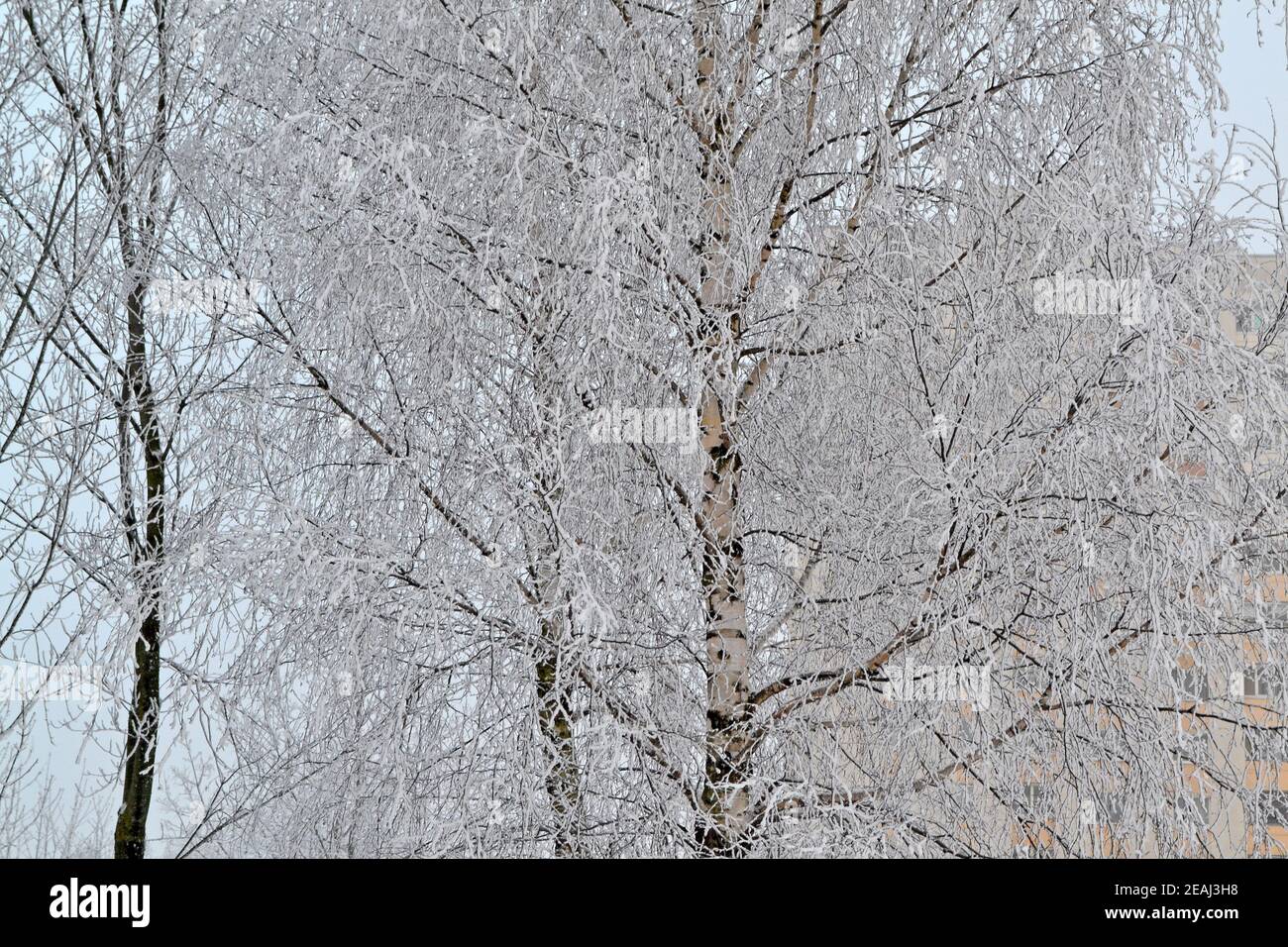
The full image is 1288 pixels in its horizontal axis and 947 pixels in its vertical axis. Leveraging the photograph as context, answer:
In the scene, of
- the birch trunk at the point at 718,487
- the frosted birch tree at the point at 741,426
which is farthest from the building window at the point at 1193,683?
Result: the birch trunk at the point at 718,487

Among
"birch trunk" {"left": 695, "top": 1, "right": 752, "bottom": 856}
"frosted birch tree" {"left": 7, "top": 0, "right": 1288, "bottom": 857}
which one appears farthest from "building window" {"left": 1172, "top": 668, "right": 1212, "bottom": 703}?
"birch trunk" {"left": 695, "top": 1, "right": 752, "bottom": 856}

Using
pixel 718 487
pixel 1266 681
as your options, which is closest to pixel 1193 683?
pixel 1266 681

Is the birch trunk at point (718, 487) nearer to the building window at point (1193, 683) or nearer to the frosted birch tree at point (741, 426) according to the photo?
the frosted birch tree at point (741, 426)

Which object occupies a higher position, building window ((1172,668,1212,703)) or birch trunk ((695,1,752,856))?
birch trunk ((695,1,752,856))

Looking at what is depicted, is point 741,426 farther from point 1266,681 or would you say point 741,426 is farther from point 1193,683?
point 1266,681

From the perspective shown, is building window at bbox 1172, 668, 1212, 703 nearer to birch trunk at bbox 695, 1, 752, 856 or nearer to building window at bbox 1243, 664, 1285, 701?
building window at bbox 1243, 664, 1285, 701

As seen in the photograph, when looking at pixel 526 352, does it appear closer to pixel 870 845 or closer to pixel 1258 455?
pixel 870 845

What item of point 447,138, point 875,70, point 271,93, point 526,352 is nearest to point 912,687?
point 526,352

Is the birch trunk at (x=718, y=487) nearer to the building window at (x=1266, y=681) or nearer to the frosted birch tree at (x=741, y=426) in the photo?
the frosted birch tree at (x=741, y=426)

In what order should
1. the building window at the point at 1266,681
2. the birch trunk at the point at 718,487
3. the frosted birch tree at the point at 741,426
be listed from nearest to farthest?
the frosted birch tree at the point at 741,426 < the building window at the point at 1266,681 < the birch trunk at the point at 718,487

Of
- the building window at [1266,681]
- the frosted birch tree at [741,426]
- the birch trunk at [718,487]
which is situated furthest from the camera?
the birch trunk at [718,487]

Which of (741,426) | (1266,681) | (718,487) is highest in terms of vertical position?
(741,426)

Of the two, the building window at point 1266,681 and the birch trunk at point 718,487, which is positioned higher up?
the birch trunk at point 718,487

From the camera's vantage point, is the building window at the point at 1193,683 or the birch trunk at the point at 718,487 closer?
the building window at the point at 1193,683
